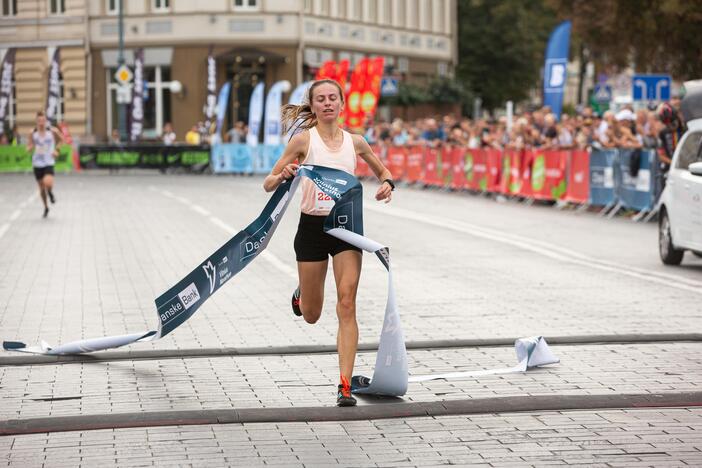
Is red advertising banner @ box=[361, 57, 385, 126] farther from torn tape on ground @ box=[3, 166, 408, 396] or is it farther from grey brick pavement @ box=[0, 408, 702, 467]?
grey brick pavement @ box=[0, 408, 702, 467]

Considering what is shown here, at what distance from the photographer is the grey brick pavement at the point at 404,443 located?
21.1ft

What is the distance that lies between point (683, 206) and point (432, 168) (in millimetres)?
21378

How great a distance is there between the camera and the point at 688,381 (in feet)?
27.8

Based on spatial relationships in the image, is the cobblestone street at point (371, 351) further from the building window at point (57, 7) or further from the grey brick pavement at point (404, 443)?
the building window at point (57, 7)

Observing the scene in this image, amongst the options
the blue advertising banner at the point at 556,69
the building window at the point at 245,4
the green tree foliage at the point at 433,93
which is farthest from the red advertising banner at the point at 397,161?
the building window at the point at 245,4

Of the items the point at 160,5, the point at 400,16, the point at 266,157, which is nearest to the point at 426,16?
the point at 400,16

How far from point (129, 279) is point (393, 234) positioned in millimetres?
7096

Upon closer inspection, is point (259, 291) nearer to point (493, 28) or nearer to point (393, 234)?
point (393, 234)

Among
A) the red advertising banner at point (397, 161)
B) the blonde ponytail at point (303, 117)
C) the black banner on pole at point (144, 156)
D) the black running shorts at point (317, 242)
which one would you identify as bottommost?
the black banner on pole at point (144, 156)

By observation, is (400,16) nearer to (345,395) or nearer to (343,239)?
(343,239)

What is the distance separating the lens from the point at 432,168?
37.2 meters

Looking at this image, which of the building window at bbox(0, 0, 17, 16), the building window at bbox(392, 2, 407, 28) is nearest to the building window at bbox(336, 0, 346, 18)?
the building window at bbox(392, 2, 407, 28)

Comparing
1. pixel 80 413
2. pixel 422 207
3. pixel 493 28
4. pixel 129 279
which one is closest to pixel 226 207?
pixel 422 207

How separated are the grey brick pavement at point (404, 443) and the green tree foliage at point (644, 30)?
25.0m
